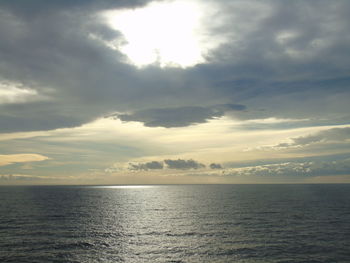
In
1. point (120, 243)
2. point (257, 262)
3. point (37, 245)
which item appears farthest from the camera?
point (120, 243)

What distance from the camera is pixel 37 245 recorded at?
5322cm

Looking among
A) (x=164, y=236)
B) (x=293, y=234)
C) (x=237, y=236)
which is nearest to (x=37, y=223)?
(x=164, y=236)

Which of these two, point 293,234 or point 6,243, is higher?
point 6,243

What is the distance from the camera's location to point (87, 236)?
210ft

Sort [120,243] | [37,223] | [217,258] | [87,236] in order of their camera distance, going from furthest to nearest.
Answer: [37,223] < [87,236] < [120,243] < [217,258]

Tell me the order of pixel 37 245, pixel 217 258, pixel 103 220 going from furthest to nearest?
pixel 103 220 → pixel 37 245 → pixel 217 258

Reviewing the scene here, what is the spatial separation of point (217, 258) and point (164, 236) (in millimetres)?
21184

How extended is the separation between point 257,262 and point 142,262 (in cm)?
1913

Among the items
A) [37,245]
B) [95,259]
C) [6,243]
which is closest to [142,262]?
[95,259]

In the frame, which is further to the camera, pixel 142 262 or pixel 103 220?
pixel 103 220

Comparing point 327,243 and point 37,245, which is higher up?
point 37,245

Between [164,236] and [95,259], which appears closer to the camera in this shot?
[95,259]

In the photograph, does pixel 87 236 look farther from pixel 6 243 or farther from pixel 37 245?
pixel 6 243

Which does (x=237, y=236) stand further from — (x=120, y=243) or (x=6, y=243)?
(x=6, y=243)
